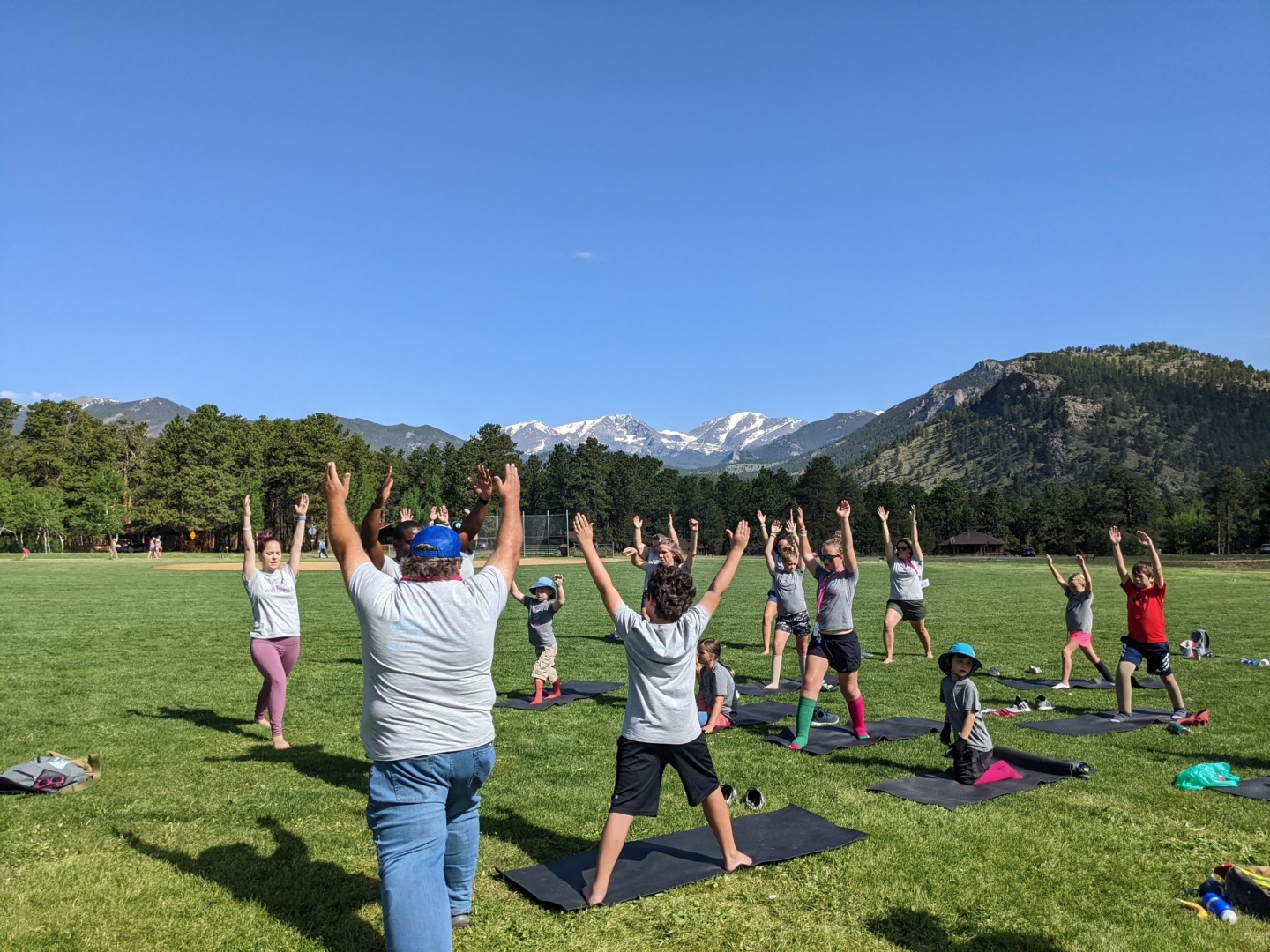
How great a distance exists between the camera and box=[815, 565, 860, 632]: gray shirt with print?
923 centimetres

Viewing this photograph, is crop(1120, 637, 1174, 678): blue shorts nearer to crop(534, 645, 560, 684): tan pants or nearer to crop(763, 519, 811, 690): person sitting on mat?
crop(763, 519, 811, 690): person sitting on mat

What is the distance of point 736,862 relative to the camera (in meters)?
5.72

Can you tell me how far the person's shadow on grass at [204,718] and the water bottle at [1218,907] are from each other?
9.05 meters

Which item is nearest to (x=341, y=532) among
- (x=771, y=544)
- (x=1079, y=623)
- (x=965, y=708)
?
(x=965, y=708)

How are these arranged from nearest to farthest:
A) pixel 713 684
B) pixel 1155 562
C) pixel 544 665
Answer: pixel 713 684, pixel 1155 562, pixel 544 665

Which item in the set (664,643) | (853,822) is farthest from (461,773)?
(853,822)

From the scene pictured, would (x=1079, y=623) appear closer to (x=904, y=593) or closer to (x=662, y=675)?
(x=904, y=593)

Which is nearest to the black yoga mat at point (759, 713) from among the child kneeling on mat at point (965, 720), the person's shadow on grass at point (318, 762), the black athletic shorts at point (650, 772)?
the child kneeling on mat at point (965, 720)

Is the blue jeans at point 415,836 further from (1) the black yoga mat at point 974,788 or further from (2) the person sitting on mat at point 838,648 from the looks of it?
(2) the person sitting on mat at point 838,648

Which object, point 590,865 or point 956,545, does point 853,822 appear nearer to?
point 590,865

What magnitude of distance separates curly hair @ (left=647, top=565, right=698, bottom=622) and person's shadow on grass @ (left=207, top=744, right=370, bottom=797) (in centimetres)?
402

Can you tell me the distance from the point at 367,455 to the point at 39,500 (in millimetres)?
33746

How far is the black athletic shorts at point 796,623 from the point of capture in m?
12.6

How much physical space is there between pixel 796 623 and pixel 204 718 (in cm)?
812
